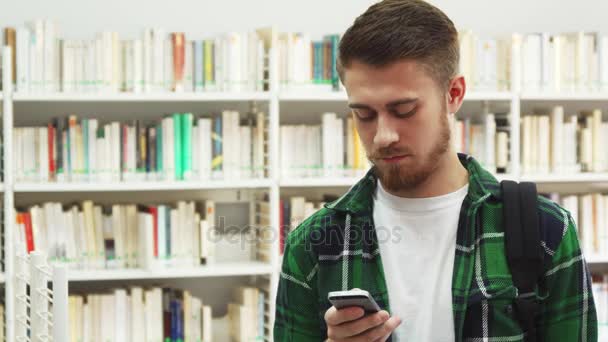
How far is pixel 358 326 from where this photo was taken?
125 cm

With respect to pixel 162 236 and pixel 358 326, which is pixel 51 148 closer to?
pixel 162 236

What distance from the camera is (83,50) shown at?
3543mm

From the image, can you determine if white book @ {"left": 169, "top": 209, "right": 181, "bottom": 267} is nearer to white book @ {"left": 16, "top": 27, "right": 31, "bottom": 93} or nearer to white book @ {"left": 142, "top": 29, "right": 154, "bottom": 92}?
white book @ {"left": 142, "top": 29, "right": 154, "bottom": 92}

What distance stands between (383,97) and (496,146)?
2.73m

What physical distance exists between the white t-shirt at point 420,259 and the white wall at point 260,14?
2696 mm

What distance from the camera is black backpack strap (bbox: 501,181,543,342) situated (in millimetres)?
1268

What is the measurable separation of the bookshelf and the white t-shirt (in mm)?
2263

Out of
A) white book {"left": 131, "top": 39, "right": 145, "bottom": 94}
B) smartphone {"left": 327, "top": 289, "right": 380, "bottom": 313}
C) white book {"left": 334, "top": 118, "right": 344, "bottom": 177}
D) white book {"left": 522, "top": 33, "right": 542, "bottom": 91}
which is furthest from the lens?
white book {"left": 522, "top": 33, "right": 542, "bottom": 91}

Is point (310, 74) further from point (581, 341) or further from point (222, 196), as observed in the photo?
point (581, 341)

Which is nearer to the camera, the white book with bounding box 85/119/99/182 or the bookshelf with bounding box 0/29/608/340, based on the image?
the bookshelf with bounding box 0/29/608/340

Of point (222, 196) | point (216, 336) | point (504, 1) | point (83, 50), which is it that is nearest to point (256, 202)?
point (222, 196)

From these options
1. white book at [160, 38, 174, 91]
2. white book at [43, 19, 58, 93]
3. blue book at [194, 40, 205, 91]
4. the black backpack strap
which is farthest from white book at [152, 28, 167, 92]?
the black backpack strap

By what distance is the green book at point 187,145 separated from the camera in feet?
12.0

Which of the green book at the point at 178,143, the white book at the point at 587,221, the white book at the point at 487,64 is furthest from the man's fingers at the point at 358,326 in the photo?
the white book at the point at 587,221
